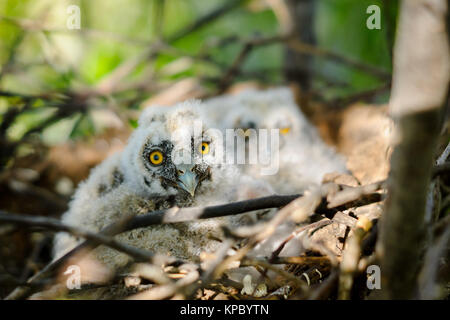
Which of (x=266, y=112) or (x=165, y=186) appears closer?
(x=165, y=186)

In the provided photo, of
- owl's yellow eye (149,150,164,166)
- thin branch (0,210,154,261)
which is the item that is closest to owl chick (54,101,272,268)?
owl's yellow eye (149,150,164,166)

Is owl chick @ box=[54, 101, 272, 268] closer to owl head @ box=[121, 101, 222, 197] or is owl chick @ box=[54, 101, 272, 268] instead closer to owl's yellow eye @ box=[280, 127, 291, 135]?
owl head @ box=[121, 101, 222, 197]

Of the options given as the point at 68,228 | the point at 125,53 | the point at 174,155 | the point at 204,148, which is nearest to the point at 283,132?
the point at 204,148

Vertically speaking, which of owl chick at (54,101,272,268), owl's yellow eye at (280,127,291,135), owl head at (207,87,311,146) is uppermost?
owl head at (207,87,311,146)

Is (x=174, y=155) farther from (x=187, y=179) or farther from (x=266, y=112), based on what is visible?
(x=266, y=112)

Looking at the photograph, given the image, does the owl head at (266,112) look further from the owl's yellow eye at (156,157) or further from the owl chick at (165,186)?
the owl's yellow eye at (156,157)

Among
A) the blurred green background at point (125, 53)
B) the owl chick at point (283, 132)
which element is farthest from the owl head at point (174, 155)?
the blurred green background at point (125, 53)

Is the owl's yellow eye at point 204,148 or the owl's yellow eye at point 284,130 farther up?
the owl's yellow eye at point 284,130
